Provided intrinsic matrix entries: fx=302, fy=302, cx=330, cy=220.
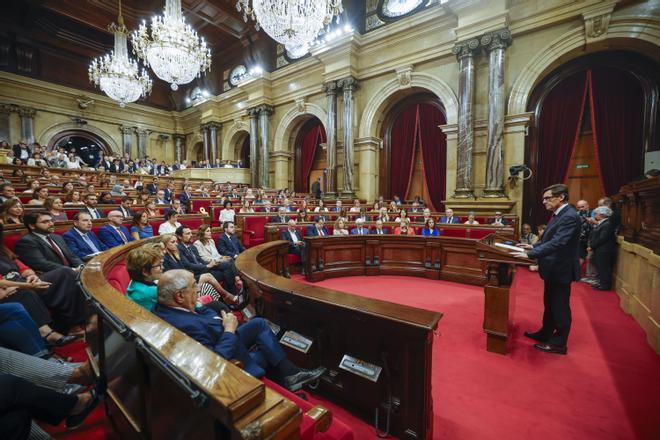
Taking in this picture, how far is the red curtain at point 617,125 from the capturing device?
651cm

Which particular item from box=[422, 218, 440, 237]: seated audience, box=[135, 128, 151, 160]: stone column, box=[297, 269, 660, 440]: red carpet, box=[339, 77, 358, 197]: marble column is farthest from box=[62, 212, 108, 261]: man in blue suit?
box=[135, 128, 151, 160]: stone column

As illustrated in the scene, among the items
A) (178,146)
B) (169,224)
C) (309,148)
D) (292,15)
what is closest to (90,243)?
(169,224)

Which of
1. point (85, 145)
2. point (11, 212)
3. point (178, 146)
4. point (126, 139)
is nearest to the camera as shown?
point (11, 212)

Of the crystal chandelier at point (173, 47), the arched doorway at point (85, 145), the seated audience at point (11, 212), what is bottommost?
the seated audience at point (11, 212)

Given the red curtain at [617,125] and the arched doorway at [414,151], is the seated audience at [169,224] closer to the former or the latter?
the arched doorway at [414,151]

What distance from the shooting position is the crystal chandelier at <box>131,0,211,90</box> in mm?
6383

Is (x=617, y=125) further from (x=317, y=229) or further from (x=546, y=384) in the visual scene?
(x=546, y=384)

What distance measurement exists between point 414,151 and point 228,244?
727cm

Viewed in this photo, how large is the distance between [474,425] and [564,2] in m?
8.59

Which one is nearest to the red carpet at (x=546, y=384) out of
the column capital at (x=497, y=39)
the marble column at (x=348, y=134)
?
the column capital at (x=497, y=39)

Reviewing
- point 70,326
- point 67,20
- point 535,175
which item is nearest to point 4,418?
point 70,326

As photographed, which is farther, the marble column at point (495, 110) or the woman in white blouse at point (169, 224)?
the marble column at point (495, 110)

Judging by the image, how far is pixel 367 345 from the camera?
154cm

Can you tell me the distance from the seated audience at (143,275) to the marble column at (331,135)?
27.6 feet
